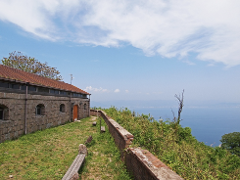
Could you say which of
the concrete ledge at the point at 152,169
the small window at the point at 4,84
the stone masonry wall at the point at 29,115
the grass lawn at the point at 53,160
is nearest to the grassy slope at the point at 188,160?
the concrete ledge at the point at 152,169

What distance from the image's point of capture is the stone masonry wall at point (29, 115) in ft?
28.8

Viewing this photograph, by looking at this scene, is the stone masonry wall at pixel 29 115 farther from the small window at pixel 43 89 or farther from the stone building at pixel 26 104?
the small window at pixel 43 89

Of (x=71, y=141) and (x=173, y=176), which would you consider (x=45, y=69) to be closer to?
(x=71, y=141)

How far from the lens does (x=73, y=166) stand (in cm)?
518

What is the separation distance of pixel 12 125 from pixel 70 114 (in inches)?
329

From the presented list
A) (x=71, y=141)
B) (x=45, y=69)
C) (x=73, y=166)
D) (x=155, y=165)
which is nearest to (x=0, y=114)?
(x=71, y=141)

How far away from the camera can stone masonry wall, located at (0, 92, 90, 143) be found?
8.78m

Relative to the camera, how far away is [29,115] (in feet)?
35.1

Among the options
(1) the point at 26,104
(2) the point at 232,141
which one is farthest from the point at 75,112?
(2) the point at 232,141

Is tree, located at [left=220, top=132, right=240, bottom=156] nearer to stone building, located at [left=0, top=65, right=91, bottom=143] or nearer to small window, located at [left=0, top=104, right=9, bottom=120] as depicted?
stone building, located at [left=0, top=65, right=91, bottom=143]

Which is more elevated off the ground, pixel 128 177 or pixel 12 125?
pixel 12 125

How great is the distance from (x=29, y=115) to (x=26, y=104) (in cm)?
96

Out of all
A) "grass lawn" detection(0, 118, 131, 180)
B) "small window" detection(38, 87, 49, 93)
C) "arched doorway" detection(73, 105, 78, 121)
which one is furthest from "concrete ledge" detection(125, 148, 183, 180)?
"arched doorway" detection(73, 105, 78, 121)

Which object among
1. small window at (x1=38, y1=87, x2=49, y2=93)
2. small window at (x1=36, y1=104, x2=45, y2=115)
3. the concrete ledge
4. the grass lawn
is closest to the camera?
the concrete ledge
